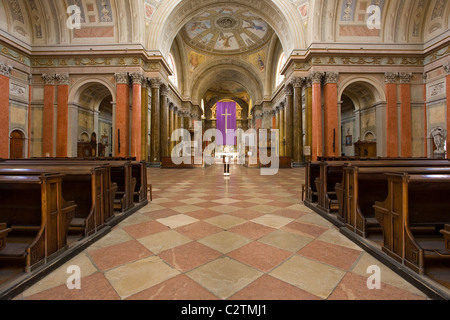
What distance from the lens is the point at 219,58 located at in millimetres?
23594

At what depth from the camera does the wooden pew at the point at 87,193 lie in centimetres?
248

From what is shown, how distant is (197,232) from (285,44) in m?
15.9

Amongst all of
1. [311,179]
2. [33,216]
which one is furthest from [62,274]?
[311,179]

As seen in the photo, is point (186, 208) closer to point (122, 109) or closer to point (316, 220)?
point (316, 220)

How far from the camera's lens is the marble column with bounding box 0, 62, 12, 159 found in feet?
33.6

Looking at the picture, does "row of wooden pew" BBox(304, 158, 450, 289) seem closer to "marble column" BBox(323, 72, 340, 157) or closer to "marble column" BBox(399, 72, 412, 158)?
"marble column" BBox(323, 72, 340, 157)

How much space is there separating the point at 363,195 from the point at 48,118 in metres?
16.0

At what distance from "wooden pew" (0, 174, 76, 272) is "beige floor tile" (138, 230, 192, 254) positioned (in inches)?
31.3

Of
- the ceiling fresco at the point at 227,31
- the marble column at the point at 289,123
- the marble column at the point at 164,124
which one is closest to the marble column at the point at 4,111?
the marble column at the point at 164,124

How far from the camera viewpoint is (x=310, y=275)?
1.68m

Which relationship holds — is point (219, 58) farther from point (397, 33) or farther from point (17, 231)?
point (17, 231)

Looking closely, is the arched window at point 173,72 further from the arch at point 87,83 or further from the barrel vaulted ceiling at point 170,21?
the arch at point 87,83

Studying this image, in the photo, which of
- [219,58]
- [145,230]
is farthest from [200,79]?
[145,230]
